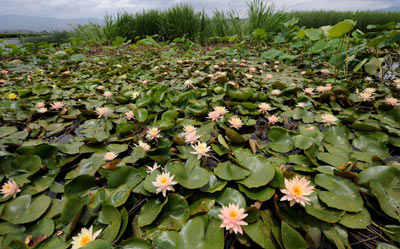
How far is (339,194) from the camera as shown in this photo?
0.87 meters

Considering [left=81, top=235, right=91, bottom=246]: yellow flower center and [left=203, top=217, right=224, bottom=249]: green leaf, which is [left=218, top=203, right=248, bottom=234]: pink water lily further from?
[left=81, top=235, right=91, bottom=246]: yellow flower center

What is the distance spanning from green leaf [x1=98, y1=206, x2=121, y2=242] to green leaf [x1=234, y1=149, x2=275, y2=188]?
22.7 inches

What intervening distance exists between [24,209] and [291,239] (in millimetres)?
1167

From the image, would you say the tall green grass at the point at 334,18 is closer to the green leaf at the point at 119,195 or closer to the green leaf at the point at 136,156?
the green leaf at the point at 136,156

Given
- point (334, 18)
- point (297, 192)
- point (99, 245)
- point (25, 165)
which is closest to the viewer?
point (99, 245)

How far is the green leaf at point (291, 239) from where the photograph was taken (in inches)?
27.0

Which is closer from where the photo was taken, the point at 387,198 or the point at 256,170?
the point at 387,198

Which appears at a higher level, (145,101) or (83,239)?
(145,101)

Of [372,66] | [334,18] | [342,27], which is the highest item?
[334,18]

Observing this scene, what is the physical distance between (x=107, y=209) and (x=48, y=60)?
4558mm

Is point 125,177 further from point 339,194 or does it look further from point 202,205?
point 339,194

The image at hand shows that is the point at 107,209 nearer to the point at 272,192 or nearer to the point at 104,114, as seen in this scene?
the point at 272,192

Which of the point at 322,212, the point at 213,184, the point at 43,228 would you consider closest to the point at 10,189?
the point at 43,228

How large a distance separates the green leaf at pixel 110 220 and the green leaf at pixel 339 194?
89 cm
